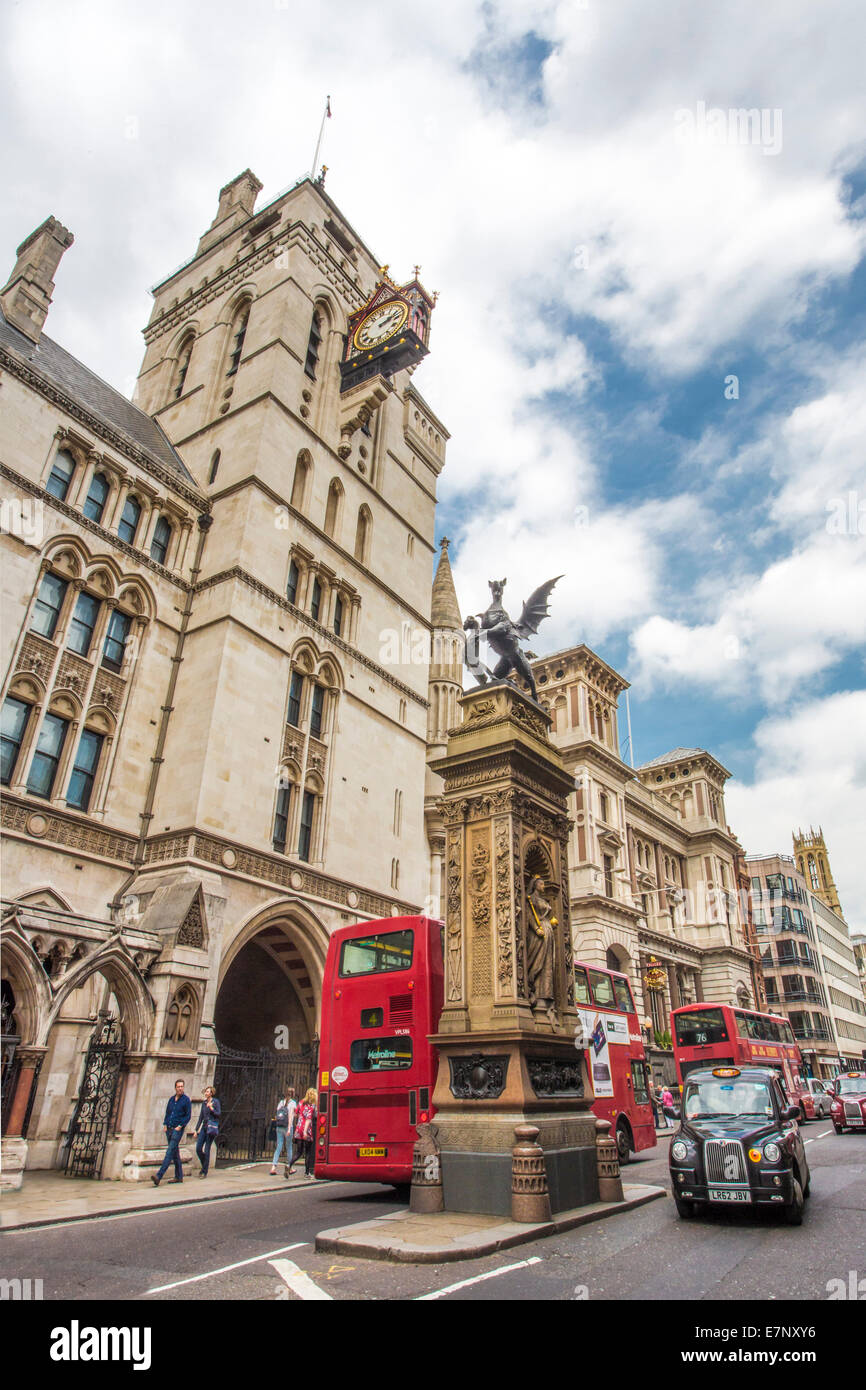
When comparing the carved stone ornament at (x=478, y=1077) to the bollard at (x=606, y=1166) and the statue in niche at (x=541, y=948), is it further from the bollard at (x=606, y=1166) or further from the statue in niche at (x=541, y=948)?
the bollard at (x=606, y=1166)

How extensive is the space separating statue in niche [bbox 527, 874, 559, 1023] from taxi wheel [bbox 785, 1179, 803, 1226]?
3.33m

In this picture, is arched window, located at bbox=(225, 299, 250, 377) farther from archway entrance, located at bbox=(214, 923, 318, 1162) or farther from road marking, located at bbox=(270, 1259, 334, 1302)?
road marking, located at bbox=(270, 1259, 334, 1302)

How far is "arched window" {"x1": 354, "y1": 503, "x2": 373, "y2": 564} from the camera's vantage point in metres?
30.2

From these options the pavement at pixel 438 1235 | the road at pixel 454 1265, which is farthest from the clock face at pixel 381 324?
the pavement at pixel 438 1235

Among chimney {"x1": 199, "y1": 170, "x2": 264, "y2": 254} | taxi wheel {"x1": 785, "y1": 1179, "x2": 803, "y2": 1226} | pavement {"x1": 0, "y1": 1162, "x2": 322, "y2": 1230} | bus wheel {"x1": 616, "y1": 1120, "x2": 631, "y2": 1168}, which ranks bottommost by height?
pavement {"x1": 0, "y1": 1162, "x2": 322, "y2": 1230}

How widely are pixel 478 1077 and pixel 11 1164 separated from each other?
8027 mm

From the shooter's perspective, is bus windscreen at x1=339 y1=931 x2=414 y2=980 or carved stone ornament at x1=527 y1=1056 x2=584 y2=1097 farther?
bus windscreen at x1=339 y1=931 x2=414 y2=980

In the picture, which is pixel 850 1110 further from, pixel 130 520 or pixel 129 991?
pixel 130 520

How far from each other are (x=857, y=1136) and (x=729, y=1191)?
19184 mm

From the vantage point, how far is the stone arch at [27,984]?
13508mm

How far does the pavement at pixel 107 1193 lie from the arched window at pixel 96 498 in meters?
15.7

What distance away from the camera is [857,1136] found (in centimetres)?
2411

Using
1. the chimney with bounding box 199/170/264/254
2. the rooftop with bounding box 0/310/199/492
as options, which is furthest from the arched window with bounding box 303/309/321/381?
the chimney with bounding box 199/170/264/254
